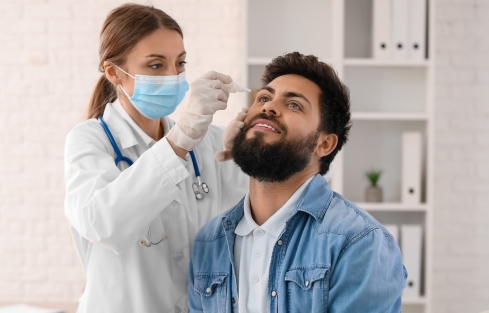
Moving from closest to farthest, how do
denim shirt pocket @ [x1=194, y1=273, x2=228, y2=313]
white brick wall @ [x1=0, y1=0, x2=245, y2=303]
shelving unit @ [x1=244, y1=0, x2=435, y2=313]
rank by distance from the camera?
1. denim shirt pocket @ [x1=194, y1=273, x2=228, y2=313]
2. shelving unit @ [x1=244, y1=0, x2=435, y2=313]
3. white brick wall @ [x1=0, y1=0, x2=245, y2=303]

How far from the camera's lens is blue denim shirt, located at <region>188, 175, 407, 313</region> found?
1.43 meters

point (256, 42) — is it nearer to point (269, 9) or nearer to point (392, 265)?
point (269, 9)

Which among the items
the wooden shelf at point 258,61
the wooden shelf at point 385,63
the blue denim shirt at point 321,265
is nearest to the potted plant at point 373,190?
the wooden shelf at point 385,63

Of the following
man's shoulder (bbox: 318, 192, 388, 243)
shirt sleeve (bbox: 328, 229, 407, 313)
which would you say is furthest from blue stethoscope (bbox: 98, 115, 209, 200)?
shirt sleeve (bbox: 328, 229, 407, 313)

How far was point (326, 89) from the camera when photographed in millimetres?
1743

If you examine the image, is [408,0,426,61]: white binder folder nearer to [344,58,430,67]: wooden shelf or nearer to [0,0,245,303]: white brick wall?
[344,58,430,67]: wooden shelf

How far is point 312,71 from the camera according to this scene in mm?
1737

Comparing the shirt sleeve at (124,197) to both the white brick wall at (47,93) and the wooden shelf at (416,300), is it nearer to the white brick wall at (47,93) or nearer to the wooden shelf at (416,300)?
the white brick wall at (47,93)

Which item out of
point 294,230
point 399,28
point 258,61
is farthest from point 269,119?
point 399,28

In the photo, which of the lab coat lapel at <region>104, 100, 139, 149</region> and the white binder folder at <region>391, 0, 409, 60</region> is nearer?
the lab coat lapel at <region>104, 100, 139, 149</region>

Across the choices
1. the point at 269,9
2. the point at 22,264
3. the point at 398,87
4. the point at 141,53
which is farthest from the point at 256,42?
the point at 22,264

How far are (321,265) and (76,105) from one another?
8.19ft

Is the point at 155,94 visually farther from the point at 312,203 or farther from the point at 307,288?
the point at 307,288

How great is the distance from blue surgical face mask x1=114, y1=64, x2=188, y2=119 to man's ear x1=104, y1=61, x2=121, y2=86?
0.03 metres
